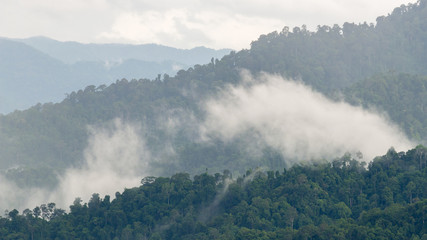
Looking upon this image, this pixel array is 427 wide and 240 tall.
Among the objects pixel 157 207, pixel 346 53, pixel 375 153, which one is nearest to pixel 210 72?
pixel 346 53

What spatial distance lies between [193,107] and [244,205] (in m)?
61.6

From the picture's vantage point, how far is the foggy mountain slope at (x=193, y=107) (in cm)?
11069

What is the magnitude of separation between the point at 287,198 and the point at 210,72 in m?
66.6

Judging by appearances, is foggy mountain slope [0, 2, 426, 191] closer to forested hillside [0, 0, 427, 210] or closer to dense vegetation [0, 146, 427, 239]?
forested hillside [0, 0, 427, 210]

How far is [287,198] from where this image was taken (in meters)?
64.8

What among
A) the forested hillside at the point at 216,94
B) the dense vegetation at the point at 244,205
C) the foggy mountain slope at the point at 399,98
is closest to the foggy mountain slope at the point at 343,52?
the forested hillside at the point at 216,94

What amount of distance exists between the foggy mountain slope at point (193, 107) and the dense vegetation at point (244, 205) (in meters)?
34.0

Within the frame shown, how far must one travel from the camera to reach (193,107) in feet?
411

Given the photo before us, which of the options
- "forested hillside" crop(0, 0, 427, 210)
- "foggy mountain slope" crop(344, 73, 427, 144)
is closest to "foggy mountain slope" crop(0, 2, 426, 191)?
"forested hillside" crop(0, 0, 427, 210)

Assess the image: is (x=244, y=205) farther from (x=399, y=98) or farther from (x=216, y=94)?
(x=216, y=94)

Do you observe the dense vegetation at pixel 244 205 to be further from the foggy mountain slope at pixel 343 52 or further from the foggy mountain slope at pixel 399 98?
the foggy mountain slope at pixel 343 52

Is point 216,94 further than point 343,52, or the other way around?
point 343,52

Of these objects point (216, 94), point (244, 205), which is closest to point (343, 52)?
point (216, 94)

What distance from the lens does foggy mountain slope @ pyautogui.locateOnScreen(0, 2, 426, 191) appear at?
110688mm
